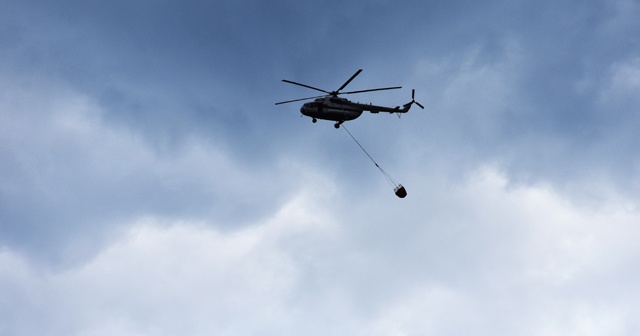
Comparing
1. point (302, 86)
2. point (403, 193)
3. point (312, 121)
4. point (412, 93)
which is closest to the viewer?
point (403, 193)

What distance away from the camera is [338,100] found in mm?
72375

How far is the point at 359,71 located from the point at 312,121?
39.6 feet

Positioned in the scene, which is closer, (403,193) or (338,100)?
(403,193)

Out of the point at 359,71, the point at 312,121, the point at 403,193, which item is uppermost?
the point at 312,121

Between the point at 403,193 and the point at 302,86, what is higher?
the point at 302,86

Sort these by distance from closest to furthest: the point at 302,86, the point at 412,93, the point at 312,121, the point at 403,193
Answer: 1. the point at 403,193
2. the point at 302,86
3. the point at 312,121
4. the point at 412,93

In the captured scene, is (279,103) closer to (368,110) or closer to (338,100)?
(338,100)

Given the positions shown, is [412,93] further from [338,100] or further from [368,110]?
[338,100]

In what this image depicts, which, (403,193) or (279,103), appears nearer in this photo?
(403,193)

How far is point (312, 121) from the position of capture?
72.1 metres

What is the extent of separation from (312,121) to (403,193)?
1893 centimetres

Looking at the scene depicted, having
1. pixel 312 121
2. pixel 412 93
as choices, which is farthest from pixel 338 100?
pixel 412 93

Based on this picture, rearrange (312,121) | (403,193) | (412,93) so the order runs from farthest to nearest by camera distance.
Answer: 1. (412,93)
2. (312,121)
3. (403,193)

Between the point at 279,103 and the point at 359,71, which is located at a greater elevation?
the point at 279,103
